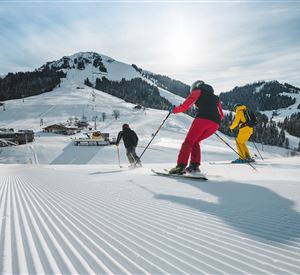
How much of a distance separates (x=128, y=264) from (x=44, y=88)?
165378mm

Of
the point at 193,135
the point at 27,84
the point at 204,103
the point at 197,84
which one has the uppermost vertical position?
the point at 27,84

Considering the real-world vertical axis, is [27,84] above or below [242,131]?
above

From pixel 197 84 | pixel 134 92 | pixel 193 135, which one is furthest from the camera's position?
pixel 134 92

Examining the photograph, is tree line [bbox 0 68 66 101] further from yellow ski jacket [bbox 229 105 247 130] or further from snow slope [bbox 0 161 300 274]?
snow slope [bbox 0 161 300 274]

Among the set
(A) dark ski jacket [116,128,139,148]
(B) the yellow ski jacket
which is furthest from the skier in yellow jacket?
(A) dark ski jacket [116,128,139,148]

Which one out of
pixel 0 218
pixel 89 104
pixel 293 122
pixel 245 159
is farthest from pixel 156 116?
pixel 0 218

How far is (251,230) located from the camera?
242 cm

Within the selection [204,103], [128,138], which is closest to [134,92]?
[128,138]

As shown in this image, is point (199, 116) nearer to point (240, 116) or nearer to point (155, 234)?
point (240, 116)

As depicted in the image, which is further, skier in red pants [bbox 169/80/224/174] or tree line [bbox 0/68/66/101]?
tree line [bbox 0/68/66/101]

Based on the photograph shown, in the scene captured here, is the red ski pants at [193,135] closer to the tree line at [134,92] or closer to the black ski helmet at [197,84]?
the black ski helmet at [197,84]

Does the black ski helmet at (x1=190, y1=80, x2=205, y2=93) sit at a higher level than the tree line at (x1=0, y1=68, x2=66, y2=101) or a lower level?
lower

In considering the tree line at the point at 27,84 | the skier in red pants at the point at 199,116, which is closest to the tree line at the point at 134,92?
the tree line at the point at 27,84

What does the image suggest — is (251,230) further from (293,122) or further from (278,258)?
(293,122)
